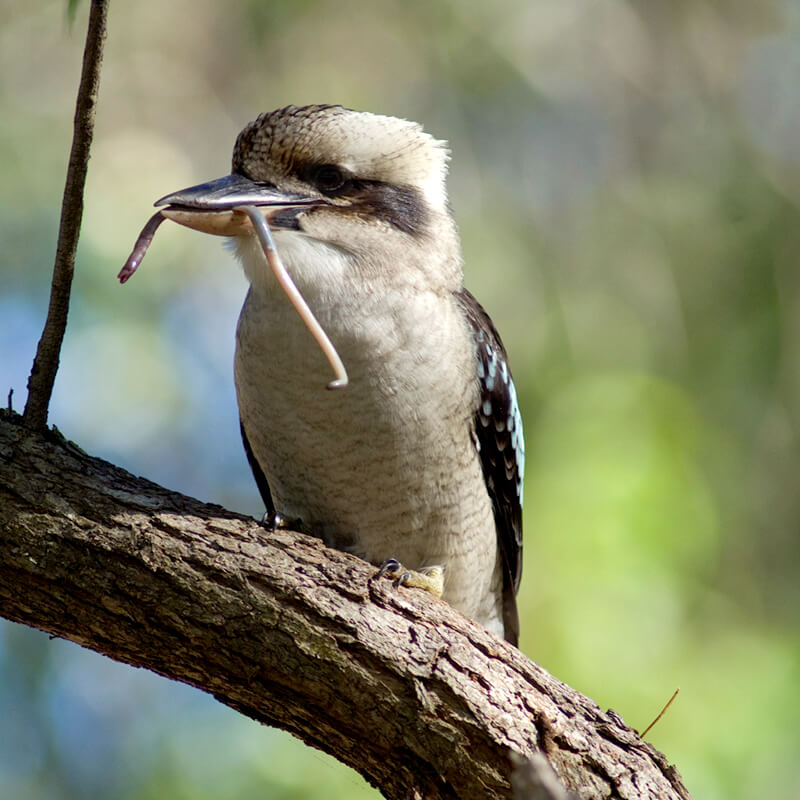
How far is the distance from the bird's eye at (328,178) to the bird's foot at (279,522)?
2.87ft

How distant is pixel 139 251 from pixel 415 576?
1.14m

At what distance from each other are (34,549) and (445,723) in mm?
931

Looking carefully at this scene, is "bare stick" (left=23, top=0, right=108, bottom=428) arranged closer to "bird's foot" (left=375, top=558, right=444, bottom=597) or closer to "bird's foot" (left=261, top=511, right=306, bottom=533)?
"bird's foot" (left=261, top=511, right=306, bottom=533)

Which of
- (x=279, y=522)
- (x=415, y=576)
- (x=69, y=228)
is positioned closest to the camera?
(x=69, y=228)

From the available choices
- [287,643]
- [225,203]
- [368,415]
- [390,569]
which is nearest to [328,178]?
[225,203]

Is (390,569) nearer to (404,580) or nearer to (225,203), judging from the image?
(404,580)

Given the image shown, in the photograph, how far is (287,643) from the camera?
2.35 metres

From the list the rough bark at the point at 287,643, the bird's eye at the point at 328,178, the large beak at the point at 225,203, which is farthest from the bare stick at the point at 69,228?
the bird's eye at the point at 328,178

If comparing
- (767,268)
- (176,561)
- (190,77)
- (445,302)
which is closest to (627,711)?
(445,302)

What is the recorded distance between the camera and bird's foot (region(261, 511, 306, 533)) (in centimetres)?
268

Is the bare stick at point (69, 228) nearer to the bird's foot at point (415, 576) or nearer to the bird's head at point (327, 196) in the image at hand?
the bird's head at point (327, 196)

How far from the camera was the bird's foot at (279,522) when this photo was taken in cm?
268

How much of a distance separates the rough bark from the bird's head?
74 centimetres

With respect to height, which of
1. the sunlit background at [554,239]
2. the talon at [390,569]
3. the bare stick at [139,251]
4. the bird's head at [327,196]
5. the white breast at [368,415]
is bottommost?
the bare stick at [139,251]
